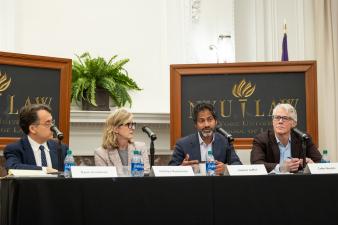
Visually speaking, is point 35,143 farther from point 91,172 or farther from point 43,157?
point 91,172

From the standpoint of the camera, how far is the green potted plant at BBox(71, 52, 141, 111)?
5.68 m

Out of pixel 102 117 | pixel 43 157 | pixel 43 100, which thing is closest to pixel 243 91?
pixel 102 117

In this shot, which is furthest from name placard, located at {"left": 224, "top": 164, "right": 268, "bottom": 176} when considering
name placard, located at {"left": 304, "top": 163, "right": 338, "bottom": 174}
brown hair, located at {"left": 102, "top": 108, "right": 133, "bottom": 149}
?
brown hair, located at {"left": 102, "top": 108, "right": 133, "bottom": 149}

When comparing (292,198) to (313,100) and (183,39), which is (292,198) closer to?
(313,100)

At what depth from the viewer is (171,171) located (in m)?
3.15

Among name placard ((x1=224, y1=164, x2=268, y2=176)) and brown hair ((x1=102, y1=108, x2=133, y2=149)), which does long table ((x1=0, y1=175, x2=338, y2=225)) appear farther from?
brown hair ((x1=102, y1=108, x2=133, y2=149))

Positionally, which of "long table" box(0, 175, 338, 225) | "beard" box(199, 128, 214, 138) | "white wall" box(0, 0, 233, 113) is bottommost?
"long table" box(0, 175, 338, 225)

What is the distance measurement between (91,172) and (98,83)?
286 cm

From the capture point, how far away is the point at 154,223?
293 cm

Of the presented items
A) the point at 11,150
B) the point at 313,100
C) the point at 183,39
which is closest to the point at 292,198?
the point at 11,150

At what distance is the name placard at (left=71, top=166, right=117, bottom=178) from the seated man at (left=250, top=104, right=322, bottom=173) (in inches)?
A: 67.8

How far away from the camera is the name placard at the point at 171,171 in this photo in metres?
3.09

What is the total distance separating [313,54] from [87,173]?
162 inches

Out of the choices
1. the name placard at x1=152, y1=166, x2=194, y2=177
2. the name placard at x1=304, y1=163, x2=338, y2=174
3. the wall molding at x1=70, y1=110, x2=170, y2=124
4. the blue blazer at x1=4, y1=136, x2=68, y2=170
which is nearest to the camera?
the name placard at x1=152, y1=166, x2=194, y2=177
